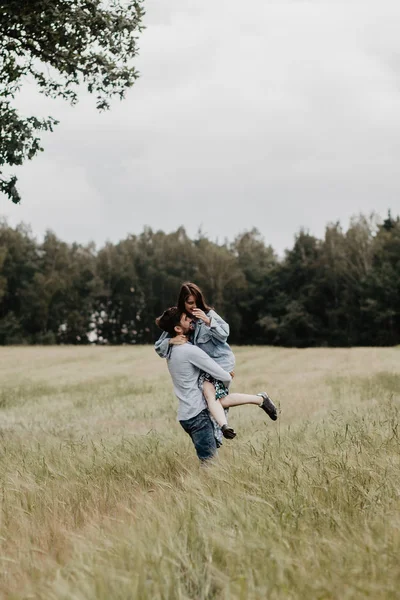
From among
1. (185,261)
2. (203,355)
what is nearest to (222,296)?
(185,261)

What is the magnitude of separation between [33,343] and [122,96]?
55.4 metres

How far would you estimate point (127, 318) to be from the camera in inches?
2768

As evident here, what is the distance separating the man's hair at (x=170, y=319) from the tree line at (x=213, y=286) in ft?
173

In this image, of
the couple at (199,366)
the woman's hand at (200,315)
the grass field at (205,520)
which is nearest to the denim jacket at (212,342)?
the couple at (199,366)

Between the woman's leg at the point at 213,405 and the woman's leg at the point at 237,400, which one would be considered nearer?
the woman's leg at the point at 213,405

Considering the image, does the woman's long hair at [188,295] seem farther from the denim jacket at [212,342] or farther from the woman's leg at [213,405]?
the woman's leg at [213,405]

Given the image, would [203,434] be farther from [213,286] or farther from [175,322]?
[213,286]

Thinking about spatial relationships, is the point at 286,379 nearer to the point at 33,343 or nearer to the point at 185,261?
the point at 33,343

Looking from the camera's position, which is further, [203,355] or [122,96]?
[122,96]

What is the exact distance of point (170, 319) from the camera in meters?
7.00

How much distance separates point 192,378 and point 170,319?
69cm

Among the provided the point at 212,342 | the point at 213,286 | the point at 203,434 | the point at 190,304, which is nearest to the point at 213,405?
the point at 203,434

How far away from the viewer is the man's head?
700cm

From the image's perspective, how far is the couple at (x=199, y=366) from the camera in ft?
22.6
